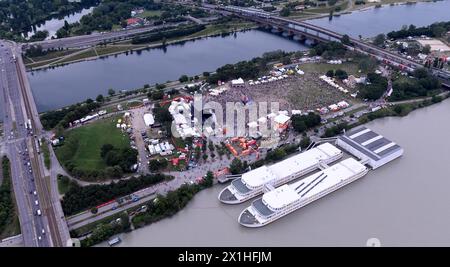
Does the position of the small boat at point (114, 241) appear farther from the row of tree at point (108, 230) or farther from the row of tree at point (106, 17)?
the row of tree at point (106, 17)

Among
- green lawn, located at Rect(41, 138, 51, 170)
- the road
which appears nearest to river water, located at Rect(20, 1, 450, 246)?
the road

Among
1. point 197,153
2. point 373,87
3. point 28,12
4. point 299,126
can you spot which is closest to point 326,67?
point 373,87

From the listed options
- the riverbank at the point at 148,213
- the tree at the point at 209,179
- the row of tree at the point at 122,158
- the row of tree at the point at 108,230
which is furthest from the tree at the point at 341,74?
the row of tree at the point at 108,230

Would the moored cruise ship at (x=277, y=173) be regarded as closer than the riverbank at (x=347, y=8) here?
Yes

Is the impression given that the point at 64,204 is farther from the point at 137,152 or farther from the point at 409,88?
the point at 409,88

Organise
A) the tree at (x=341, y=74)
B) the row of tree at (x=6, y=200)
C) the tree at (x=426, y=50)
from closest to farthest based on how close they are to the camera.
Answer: the row of tree at (x=6, y=200) → the tree at (x=341, y=74) → the tree at (x=426, y=50)

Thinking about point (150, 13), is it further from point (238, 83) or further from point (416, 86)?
point (416, 86)
